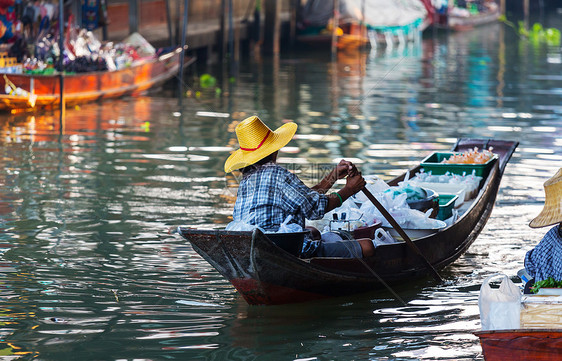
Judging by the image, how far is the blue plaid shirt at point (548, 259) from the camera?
14.5 ft

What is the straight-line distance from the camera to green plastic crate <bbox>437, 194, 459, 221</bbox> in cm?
648

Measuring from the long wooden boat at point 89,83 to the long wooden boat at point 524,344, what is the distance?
9.21 metres

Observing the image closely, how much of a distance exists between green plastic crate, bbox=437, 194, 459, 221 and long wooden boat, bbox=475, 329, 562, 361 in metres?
2.63

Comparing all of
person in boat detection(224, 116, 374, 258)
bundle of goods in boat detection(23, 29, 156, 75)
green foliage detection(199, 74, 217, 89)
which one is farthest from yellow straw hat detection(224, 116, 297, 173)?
green foliage detection(199, 74, 217, 89)

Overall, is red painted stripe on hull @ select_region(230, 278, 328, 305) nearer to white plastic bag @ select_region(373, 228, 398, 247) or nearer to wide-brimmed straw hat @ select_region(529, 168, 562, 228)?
white plastic bag @ select_region(373, 228, 398, 247)

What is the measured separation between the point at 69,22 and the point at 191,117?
115 inches

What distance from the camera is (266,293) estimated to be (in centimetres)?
530

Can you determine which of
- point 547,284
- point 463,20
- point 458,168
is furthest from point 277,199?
point 463,20

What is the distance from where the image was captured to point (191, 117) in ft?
43.7

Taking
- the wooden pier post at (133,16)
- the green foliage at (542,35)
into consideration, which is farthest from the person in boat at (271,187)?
the green foliage at (542,35)

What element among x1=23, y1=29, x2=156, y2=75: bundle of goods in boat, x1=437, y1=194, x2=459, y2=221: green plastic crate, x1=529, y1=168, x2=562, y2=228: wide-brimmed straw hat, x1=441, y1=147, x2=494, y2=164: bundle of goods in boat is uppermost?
x1=23, y1=29, x2=156, y2=75: bundle of goods in boat

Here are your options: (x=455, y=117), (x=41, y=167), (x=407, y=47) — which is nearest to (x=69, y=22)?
(x=41, y=167)

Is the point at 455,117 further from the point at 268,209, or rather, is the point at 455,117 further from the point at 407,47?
the point at 407,47

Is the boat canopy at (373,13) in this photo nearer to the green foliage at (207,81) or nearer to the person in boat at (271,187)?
the green foliage at (207,81)
